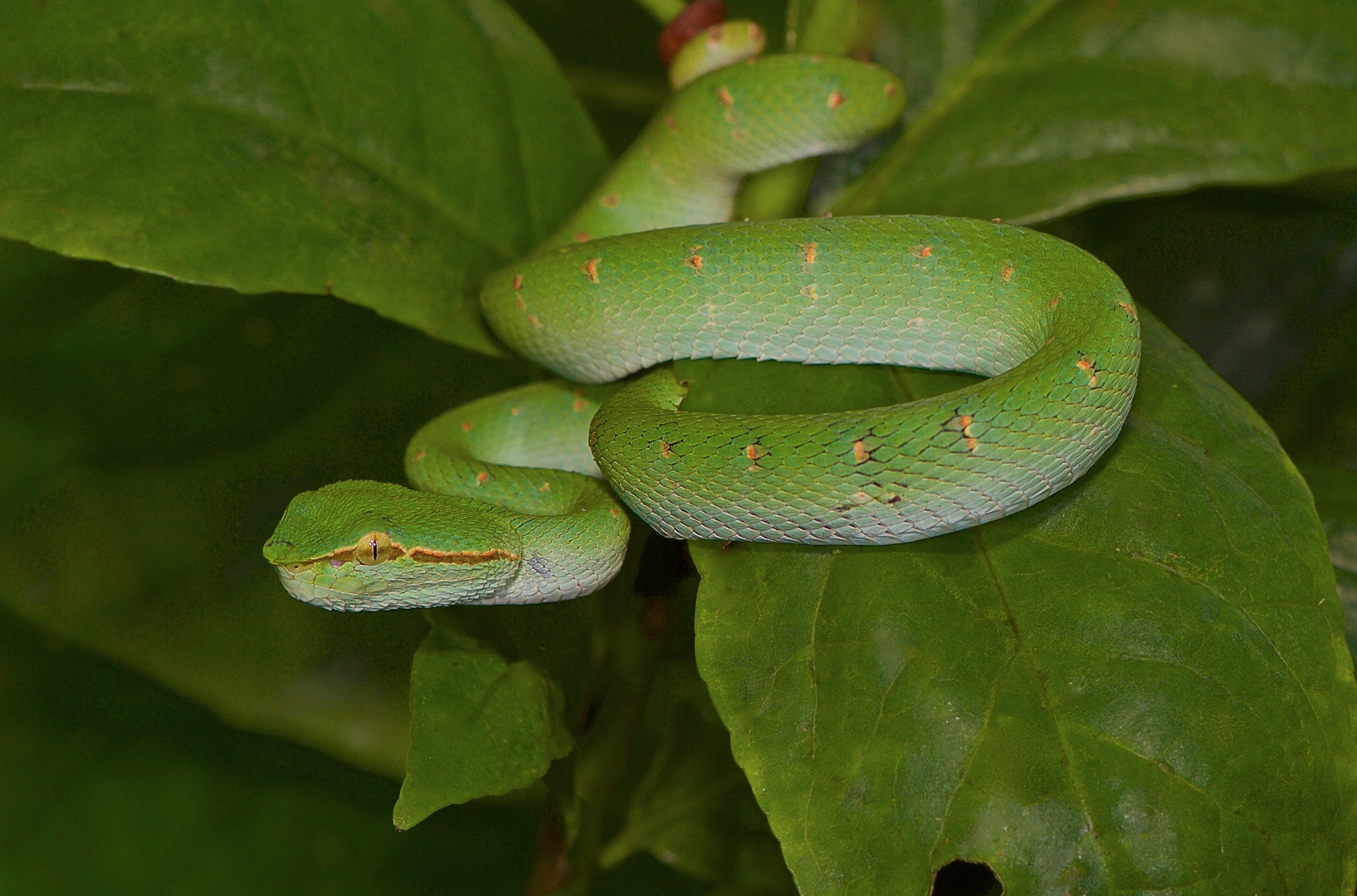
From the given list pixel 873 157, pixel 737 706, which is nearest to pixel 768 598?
pixel 737 706

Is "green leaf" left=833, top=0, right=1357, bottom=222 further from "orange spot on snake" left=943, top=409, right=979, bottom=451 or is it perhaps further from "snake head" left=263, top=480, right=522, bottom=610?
"snake head" left=263, top=480, right=522, bottom=610

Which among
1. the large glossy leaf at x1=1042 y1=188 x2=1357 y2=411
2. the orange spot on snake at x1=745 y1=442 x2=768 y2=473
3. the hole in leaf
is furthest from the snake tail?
the hole in leaf

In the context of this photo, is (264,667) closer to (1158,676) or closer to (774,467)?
(774,467)

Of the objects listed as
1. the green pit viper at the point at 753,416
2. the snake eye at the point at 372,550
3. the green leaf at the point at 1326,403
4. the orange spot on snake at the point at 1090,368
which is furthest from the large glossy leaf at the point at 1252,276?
the snake eye at the point at 372,550

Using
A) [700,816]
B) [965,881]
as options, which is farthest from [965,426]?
[700,816]

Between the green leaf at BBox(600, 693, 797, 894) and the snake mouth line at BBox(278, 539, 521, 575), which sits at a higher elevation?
the snake mouth line at BBox(278, 539, 521, 575)

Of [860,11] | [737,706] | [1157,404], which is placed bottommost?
[737,706]

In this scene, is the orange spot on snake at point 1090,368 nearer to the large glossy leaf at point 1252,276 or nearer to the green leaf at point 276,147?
the green leaf at point 276,147
